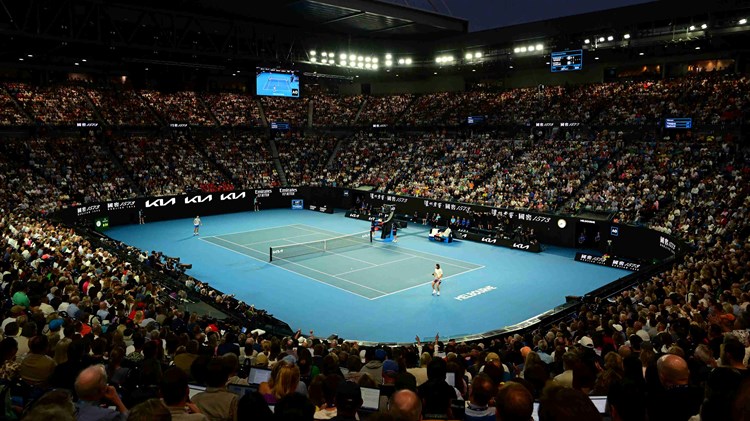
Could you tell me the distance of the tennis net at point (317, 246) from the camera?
107ft

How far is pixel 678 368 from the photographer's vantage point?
5301 millimetres

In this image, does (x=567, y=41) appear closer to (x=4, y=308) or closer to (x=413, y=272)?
(x=413, y=272)

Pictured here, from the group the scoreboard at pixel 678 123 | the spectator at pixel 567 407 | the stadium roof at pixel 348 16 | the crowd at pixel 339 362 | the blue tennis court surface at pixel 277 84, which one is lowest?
the crowd at pixel 339 362

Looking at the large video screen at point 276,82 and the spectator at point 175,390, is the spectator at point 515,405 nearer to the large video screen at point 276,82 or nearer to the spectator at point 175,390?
the spectator at point 175,390


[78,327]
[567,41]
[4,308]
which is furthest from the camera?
[567,41]

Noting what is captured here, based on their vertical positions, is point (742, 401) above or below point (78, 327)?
above

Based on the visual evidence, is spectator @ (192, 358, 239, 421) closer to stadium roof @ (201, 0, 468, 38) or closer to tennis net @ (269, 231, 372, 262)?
tennis net @ (269, 231, 372, 262)

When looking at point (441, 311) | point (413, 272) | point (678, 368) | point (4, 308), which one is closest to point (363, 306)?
point (441, 311)

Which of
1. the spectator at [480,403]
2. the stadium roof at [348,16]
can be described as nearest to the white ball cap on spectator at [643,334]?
the spectator at [480,403]

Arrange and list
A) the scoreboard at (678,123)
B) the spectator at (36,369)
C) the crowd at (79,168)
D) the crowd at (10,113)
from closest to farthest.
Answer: the spectator at (36,369) < the scoreboard at (678,123) < the crowd at (79,168) < the crowd at (10,113)

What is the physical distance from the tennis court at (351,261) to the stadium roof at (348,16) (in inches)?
610

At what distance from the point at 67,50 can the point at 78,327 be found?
42137 mm

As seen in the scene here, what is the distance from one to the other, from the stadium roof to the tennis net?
1532 cm

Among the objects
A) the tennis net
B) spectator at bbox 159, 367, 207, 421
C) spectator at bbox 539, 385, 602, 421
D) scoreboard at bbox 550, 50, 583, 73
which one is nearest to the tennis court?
the tennis net
